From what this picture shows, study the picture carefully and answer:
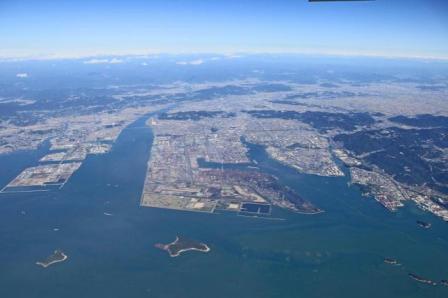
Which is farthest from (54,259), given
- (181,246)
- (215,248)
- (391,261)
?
(391,261)

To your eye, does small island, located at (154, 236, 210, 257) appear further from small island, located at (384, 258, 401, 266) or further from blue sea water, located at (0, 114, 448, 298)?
small island, located at (384, 258, 401, 266)

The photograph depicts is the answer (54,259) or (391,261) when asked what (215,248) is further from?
(391,261)

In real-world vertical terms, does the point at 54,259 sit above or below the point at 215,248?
below

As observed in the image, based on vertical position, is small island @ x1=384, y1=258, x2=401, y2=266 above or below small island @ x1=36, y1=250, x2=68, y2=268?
above

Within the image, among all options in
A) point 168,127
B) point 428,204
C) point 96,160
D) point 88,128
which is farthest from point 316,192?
point 88,128

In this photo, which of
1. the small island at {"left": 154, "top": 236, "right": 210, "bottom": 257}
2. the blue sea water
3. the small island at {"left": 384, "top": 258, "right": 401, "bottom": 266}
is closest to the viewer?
the blue sea water

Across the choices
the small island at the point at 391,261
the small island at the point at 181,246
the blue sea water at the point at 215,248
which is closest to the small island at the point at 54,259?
the blue sea water at the point at 215,248

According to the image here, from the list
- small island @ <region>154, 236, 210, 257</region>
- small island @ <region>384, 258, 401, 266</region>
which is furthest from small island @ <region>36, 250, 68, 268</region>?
small island @ <region>384, 258, 401, 266</region>
